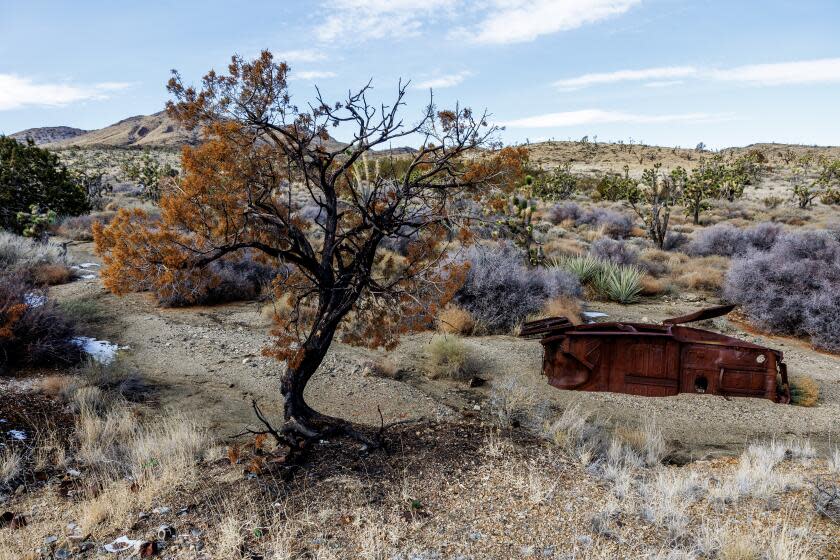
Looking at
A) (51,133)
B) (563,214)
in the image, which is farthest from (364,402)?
(51,133)

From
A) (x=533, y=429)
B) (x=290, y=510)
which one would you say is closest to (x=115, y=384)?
(x=290, y=510)

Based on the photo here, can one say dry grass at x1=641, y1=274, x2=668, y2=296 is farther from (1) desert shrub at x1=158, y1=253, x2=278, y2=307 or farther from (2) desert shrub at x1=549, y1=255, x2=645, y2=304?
(1) desert shrub at x1=158, y1=253, x2=278, y2=307

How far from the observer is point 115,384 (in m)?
7.12

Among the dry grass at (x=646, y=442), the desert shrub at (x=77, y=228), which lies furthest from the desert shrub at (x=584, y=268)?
the desert shrub at (x=77, y=228)

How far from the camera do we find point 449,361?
8.48 meters

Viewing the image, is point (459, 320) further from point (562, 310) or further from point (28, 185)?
point (28, 185)

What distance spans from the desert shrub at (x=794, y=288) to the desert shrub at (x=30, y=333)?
1248 centimetres

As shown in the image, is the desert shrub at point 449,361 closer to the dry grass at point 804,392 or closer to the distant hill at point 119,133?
the dry grass at point 804,392

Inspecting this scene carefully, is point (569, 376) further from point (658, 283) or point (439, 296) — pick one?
point (658, 283)

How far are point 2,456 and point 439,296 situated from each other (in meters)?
4.19

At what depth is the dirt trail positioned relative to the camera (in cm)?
673

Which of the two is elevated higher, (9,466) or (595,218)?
(595,218)

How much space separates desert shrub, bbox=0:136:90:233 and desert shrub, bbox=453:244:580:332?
44.4ft

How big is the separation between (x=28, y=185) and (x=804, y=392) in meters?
20.7
